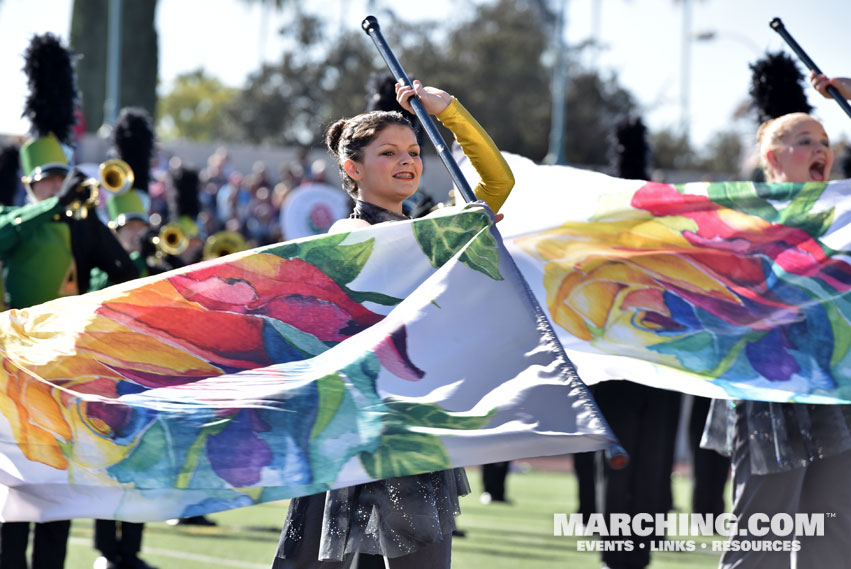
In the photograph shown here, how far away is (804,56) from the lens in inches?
211

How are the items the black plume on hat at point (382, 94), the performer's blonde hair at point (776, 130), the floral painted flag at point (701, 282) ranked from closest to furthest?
the floral painted flag at point (701, 282) < the performer's blonde hair at point (776, 130) < the black plume on hat at point (382, 94)

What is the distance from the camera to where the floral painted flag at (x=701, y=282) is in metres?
4.71

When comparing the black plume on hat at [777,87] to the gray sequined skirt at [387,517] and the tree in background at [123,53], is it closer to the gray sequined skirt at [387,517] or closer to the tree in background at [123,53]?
the gray sequined skirt at [387,517]

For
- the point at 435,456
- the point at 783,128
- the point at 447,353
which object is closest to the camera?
the point at 435,456

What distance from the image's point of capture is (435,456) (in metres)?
3.43

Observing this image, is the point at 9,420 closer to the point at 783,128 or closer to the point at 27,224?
the point at 27,224

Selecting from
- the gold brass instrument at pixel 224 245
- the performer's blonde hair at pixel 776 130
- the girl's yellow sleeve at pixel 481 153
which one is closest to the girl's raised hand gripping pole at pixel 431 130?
the girl's yellow sleeve at pixel 481 153

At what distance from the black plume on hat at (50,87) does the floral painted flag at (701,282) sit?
2.94 meters

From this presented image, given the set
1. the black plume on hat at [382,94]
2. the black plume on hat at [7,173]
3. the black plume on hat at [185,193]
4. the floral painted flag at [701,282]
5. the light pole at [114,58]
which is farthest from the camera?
the light pole at [114,58]

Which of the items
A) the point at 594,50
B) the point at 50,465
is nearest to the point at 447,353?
the point at 50,465

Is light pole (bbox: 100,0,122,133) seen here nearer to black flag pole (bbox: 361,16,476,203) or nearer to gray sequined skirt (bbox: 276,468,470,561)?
black flag pole (bbox: 361,16,476,203)

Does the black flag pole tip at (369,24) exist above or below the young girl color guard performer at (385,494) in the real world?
above

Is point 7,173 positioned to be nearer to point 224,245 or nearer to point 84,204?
point 224,245

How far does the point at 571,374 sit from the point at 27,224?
140 inches
